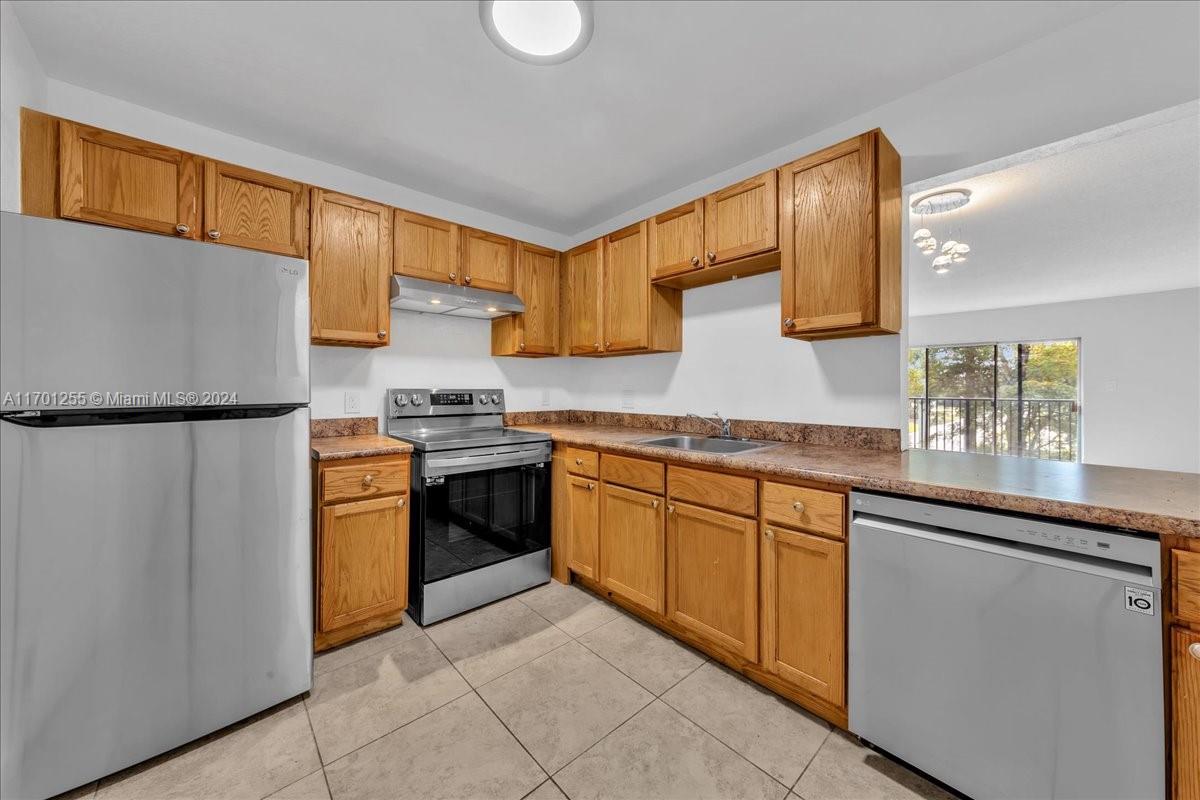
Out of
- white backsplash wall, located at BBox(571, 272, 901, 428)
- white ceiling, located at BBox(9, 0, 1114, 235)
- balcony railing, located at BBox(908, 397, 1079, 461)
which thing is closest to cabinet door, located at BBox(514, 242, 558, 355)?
white backsplash wall, located at BBox(571, 272, 901, 428)

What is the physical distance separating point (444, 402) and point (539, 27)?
212 cm

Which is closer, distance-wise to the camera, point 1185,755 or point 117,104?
point 1185,755

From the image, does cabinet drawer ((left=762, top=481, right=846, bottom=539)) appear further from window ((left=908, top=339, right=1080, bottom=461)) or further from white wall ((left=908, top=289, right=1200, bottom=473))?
window ((left=908, top=339, right=1080, bottom=461))

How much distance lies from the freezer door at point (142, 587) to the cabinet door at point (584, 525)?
1356 millimetres

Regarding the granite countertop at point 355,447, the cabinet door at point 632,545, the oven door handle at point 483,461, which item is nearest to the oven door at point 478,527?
the oven door handle at point 483,461

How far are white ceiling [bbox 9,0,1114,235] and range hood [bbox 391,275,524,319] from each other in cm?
71

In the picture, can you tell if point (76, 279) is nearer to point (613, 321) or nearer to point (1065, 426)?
point (613, 321)

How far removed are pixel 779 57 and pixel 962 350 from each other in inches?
293

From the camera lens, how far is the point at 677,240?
8.39 ft

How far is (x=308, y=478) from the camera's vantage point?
1.70m

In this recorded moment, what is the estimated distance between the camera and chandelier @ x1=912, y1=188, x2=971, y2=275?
2.97 metres

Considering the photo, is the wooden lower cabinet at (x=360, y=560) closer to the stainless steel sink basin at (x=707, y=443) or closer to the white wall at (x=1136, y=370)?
the stainless steel sink basin at (x=707, y=443)

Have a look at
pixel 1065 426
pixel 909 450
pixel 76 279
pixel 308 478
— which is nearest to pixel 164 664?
pixel 308 478

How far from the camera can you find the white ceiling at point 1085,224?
95.6 inches
